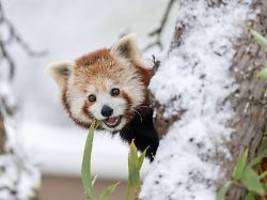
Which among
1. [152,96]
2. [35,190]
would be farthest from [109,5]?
[152,96]

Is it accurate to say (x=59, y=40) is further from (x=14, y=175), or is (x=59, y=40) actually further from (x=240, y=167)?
(x=240, y=167)

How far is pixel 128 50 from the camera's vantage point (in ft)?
8.00

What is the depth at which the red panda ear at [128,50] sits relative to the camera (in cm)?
244

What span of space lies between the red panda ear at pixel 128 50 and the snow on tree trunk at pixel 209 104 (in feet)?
2.62

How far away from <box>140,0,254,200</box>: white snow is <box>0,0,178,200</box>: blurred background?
378 cm

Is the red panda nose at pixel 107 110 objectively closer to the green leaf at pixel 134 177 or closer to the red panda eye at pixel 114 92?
the red panda eye at pixel 114 92

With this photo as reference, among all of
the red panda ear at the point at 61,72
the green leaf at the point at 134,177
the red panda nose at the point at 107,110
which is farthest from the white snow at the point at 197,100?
the red panda ear at the point at 61,72

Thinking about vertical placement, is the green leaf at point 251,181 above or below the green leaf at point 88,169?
above

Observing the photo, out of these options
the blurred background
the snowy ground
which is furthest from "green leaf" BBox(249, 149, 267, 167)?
the snowy ground

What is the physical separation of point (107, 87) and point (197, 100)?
2.68 ft

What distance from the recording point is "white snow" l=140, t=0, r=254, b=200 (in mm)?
1548

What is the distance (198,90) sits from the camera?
62.5 inches

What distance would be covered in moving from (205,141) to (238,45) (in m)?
0.19

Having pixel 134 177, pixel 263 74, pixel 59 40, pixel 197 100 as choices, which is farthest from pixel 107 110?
pixel 59 40
